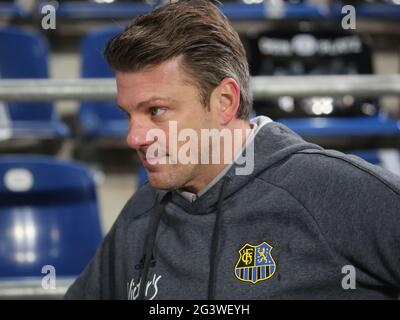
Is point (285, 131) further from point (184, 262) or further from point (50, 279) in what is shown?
point (50, 279)

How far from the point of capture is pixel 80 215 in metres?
1.29

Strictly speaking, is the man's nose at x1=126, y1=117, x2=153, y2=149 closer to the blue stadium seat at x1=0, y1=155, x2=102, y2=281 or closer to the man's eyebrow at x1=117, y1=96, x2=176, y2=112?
the man's eyebrow at x1=117, y1=96, x2=176, y2=112

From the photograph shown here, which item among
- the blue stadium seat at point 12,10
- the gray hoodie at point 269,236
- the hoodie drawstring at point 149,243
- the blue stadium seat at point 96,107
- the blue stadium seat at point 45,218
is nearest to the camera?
the gray hoodie at point 269,236

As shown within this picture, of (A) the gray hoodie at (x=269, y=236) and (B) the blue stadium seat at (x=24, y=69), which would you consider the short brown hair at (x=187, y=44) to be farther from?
(B) the blue stadium seat at (x=24, y=69)

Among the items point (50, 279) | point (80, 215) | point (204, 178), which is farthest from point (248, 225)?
point (80, 215)

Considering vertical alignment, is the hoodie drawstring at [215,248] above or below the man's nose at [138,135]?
below

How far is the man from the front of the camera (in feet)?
2.43

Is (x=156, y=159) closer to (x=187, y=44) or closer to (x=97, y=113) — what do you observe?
(x=187, y=44)

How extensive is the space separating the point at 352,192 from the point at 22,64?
1245 millimetres

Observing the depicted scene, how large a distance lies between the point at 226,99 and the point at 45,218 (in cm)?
59

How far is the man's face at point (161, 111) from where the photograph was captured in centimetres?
78

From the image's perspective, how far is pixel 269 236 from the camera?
788 mm

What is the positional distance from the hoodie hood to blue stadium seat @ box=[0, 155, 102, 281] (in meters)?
0.46

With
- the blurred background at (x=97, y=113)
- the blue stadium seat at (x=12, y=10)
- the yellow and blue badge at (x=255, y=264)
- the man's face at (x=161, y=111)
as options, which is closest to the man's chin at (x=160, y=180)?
the man's face at (x=161, y=111)
